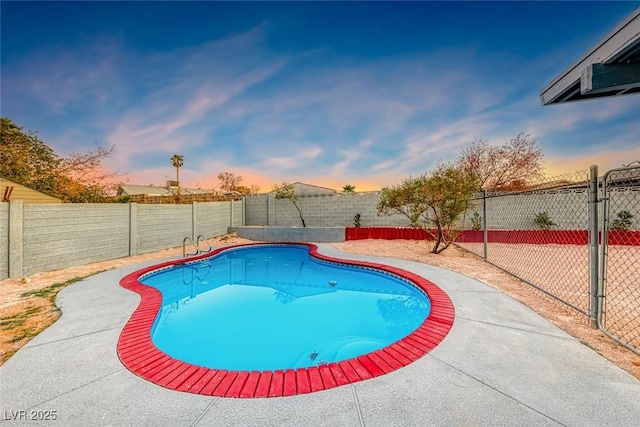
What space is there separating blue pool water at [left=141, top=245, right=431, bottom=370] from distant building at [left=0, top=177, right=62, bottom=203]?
275 inches

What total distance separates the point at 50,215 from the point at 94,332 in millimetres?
5724

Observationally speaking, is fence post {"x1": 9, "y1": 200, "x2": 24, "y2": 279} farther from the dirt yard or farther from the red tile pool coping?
the red tile pool coping

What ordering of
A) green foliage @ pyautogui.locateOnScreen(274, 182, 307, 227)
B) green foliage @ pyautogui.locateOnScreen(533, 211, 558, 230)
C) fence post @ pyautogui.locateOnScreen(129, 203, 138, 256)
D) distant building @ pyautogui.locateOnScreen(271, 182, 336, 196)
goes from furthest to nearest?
distant building @ pyautogui.locateOnScreen(271, 182, 336, 196) → green foliage @ pyautogui.locateOnScreen(274, 182, 307, 227) → green foliage @ pyautogui.locateOnScreen(533, 211, 558, 230) → fence post @ pyautogui.locateOnScreen(129, 203, 138, 256)

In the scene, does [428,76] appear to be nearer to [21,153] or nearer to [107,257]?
[107,257]

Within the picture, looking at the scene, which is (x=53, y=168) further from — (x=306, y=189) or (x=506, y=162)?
(x=506, y=162)

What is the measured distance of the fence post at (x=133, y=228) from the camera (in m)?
8.71

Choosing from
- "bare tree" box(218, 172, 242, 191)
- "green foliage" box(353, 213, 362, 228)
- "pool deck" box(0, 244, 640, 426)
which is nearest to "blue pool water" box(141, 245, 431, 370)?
"pool deck" box(0, 244, 640, 426)

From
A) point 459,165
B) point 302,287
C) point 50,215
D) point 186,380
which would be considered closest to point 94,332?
point 186,380

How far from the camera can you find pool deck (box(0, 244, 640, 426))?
1.68 meters

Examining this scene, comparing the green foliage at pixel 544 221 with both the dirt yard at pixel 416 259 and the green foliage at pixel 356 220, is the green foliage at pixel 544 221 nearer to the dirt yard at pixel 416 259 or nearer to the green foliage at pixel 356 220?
the dirt yard at pixel 416 259

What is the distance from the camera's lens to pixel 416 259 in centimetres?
716

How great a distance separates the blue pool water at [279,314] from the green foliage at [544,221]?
332 inches

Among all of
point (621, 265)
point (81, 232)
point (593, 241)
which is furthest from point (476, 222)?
point (81, 232)

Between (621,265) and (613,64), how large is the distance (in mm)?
6791
